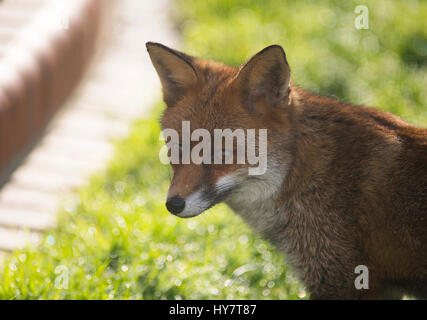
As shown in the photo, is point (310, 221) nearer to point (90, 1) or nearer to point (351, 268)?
point (351, 268)

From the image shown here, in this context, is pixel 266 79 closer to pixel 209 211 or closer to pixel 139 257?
pixel 209 211

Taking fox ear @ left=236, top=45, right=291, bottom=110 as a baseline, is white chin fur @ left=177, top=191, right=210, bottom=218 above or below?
below

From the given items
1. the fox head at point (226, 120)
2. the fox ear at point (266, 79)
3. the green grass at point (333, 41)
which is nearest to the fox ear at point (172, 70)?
the fox head at point (226, 120)

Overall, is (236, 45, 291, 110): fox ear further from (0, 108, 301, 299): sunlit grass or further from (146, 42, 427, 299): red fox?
(0, 108, 301, 299): sunlit grass

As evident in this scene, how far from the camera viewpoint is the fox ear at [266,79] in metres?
3.45

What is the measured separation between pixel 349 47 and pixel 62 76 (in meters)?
3.76

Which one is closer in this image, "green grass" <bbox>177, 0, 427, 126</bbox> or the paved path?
the paved path

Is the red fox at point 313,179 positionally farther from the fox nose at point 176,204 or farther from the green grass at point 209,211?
Answer: the green grass at point 209,211

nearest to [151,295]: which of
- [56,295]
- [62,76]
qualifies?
[56,295]

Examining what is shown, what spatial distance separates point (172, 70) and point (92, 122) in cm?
334

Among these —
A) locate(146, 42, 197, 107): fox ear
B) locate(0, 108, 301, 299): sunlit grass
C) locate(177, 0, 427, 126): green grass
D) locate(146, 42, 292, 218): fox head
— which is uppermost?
locate(177, 0, 427, 126): green grass

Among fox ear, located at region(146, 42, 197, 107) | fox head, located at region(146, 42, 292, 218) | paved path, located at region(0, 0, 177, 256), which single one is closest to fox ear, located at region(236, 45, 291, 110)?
fox head, located at region(146, 42, 292, 218)

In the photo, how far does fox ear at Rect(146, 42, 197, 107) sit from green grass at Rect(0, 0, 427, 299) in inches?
57.5

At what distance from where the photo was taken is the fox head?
348cm
